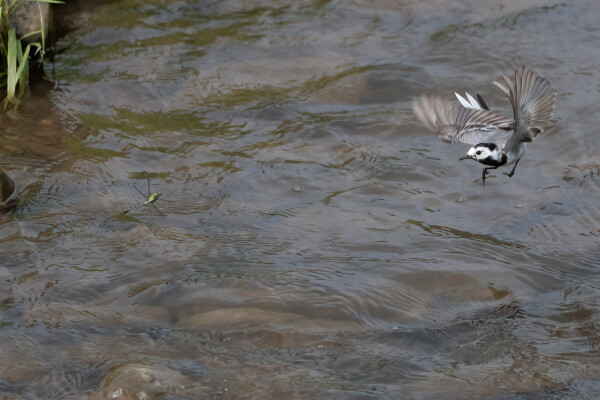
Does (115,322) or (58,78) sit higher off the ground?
(58,78)

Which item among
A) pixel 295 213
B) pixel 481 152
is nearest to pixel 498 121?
pixel 481 152

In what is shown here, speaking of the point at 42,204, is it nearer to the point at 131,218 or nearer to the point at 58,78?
the point at 131,218

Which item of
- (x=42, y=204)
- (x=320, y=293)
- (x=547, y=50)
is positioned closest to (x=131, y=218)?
(x=42, y=204)

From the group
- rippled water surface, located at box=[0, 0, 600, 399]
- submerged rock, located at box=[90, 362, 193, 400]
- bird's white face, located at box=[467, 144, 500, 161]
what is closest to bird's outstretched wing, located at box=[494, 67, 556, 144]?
bird's white face, located at box=[467, 144, 500, 161]

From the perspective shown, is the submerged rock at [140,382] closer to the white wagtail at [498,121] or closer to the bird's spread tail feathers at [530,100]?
the white wagtail at [498,121]

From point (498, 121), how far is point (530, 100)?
29.1 inches

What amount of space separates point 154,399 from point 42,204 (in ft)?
8.22

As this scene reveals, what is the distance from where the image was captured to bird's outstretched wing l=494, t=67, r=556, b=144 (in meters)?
5.88

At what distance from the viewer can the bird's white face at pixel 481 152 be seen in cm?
607

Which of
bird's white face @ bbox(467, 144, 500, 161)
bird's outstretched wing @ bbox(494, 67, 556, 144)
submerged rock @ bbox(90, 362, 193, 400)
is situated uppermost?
bird's outstretched wing @ bbox(494, 67, 556, 144)

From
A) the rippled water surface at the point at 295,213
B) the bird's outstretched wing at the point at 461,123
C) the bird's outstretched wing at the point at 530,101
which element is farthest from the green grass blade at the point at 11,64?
the bird's outstretched wing at the point at 530,101

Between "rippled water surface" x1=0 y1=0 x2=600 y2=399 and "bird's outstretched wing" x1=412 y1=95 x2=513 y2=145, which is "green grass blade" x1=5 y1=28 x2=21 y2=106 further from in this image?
"bird's outstretched wing" x1=412 y1=95 x2=513 y2=145

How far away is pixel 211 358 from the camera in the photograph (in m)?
5.22

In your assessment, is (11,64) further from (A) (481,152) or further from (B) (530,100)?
(B) (530,100)
